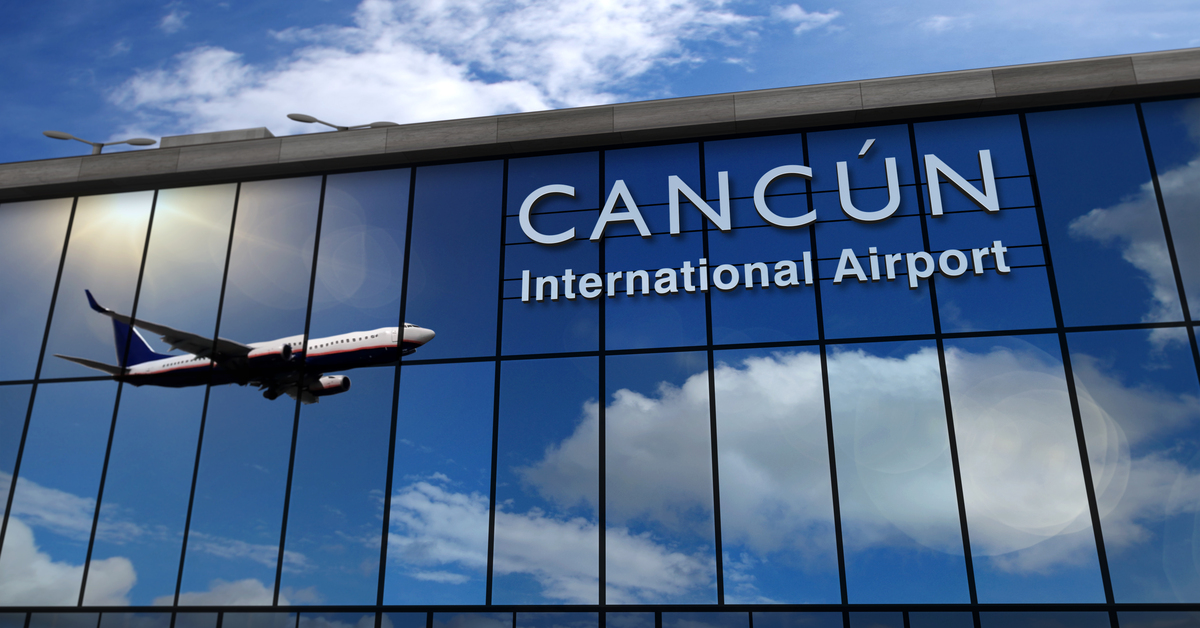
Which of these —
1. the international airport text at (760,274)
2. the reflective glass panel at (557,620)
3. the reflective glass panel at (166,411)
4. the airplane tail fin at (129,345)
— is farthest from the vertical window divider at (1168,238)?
the airplane tail fin at (129,345)

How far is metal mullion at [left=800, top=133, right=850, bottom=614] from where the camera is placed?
45.5 feet

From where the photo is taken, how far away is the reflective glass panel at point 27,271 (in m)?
18.2

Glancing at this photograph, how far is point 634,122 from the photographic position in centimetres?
1739

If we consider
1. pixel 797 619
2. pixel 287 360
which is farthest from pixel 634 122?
pixel 797 619

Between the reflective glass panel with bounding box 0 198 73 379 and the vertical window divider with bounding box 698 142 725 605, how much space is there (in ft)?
46.2

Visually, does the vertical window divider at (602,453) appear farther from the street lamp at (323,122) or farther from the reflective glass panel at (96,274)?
the reflective glass panel at (96,274)

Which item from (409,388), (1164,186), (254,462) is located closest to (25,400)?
(254,462)

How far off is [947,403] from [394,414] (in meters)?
9.97

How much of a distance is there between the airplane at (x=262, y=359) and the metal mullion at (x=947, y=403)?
9.40m

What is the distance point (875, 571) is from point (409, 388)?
890 cm

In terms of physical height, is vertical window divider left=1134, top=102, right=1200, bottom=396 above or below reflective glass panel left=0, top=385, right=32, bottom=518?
above

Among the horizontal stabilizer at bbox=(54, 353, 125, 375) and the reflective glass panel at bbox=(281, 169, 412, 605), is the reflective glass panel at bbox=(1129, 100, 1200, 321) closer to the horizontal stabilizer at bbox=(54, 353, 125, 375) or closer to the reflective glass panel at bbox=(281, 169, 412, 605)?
the reflective glass panel at bbox=(281, 169, 412, 605)

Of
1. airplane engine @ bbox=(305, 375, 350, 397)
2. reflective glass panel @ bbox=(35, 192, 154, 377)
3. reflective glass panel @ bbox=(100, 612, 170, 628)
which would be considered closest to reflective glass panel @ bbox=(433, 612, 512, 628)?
airplane engine @ bbox=(305, 375, 350, 397)

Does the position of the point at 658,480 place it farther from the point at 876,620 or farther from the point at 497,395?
the point at 876,620
